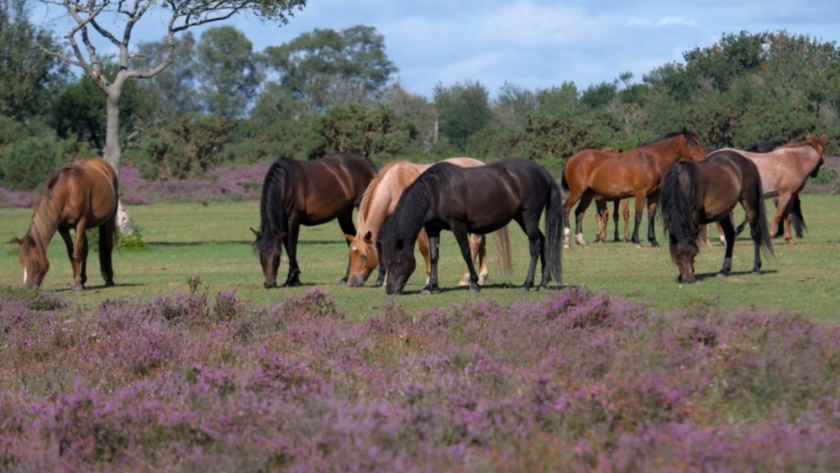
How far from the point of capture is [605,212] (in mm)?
26422

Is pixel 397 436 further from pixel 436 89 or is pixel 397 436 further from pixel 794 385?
pixel 436 89

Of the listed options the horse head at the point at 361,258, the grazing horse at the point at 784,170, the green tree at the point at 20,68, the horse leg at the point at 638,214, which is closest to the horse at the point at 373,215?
the horse head at the point at 361,258

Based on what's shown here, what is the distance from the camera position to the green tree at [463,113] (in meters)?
96.2

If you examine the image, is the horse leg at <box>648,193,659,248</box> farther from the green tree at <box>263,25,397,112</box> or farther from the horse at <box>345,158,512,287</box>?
the green tree at <box>263,25,397,112</box>

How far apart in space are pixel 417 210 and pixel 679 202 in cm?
332

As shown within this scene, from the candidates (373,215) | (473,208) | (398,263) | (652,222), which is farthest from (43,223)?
(652,222)

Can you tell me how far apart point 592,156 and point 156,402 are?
17870 millimetres

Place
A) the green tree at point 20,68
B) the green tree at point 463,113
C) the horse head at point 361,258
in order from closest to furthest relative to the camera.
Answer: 1. the horse head at point 361,258
2. the green tree at point 20,68
3. the green tree at point 463,113

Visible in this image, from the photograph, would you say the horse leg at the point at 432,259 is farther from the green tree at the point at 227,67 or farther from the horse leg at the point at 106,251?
the green tree at the point at 227,67

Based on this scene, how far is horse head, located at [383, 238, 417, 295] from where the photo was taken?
14.5 m

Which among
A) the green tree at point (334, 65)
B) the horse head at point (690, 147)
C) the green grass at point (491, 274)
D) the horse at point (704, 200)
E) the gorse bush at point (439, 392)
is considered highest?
the green tree at point (334, 65)

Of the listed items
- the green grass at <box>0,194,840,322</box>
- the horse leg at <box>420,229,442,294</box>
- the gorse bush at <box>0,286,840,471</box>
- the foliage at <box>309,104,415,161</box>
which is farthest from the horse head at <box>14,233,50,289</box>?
the foliage at <box>309,104,415,161</box>

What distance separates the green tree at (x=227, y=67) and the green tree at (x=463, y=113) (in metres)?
45.0

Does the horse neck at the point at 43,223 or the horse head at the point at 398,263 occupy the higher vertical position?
the horse neck at the point at 43,223
